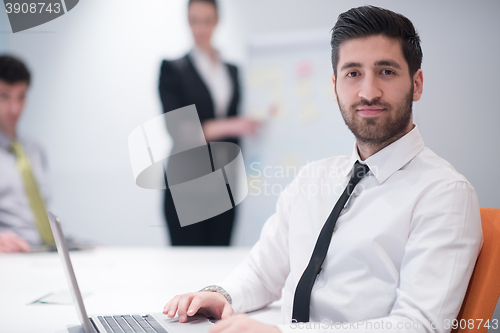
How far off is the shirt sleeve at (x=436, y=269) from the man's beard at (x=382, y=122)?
229 millimetres

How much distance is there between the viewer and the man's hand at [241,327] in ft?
2.46

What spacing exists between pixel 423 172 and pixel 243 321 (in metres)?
0.55

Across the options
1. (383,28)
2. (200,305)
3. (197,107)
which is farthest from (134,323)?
(197,107)

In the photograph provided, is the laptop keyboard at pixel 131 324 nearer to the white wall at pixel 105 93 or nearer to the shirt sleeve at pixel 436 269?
the shirt sleeve at pixel 436 269

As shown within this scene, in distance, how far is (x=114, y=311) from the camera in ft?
3.67

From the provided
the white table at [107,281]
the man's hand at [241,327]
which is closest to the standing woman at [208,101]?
→ the white table at [107,281]

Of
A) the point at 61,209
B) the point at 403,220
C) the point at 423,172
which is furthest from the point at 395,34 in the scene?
the point at 61,209

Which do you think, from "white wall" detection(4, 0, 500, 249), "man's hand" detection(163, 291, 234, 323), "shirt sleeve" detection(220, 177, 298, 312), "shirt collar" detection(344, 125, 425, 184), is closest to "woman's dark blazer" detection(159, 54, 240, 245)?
"white wall" detection(4, 0, 500, 249)

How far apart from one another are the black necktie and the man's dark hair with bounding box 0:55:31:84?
2.82m

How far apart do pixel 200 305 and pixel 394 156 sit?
0.61m

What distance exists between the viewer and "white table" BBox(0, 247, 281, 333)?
1.08 metres

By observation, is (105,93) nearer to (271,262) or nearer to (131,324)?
(271,262)

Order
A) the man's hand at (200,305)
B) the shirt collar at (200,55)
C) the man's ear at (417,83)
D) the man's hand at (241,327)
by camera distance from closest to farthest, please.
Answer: the man's hand at (241,327) → the man's hand at (200,305) → the man's ear at (417,83) → the shirt collar at (200,55)

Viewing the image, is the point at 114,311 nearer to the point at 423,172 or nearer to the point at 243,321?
the point at 243,321
